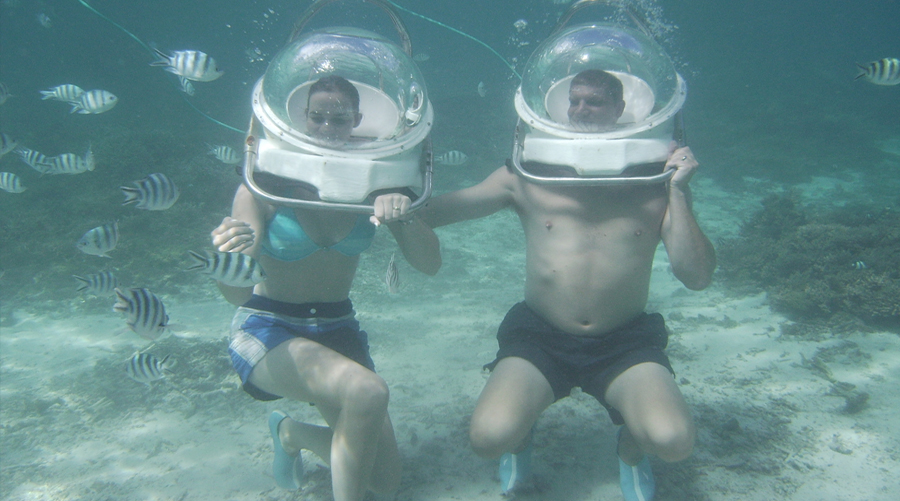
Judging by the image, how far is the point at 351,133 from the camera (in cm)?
235

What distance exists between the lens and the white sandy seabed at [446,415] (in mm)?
2572

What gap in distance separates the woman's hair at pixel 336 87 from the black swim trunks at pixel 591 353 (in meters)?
1.67

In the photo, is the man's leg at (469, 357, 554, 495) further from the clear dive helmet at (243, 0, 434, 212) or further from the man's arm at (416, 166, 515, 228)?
the clear dive helmet at (243, 0, 434, 212)

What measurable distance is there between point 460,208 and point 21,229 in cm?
946

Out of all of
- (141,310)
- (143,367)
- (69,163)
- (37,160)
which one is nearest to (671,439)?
(141,310)

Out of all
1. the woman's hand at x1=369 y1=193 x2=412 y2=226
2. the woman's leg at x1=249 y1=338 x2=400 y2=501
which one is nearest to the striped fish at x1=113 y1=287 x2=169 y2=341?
the woman's leg at x1=249 y1=338 x2=400 y2=501

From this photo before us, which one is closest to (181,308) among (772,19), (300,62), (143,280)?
(143,280)

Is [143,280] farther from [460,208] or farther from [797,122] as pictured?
[797,122]

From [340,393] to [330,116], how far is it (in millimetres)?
1391

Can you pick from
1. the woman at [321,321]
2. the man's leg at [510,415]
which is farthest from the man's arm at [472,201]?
the man's leg at [510,415]

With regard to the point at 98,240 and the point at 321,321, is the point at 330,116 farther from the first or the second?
the point at 98,240

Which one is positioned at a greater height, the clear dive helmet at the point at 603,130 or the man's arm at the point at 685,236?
the clear dive helmet at the point at 603,130

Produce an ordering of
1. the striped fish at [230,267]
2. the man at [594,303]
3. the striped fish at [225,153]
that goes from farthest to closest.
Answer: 1. the striped fish at [225,153]
2. the man at [594,303]
3. the striped fish at [230,267]

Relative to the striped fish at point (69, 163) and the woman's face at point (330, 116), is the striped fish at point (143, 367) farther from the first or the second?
the striped fish at point (69, 163)
